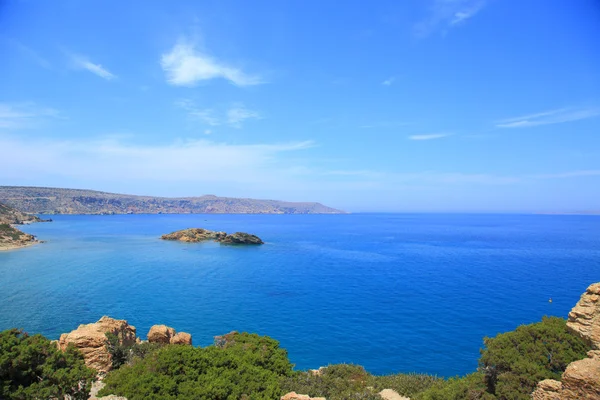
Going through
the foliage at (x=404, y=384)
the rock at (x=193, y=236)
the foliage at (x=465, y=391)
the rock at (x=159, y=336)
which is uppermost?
the foliage at (x=465, y=391)

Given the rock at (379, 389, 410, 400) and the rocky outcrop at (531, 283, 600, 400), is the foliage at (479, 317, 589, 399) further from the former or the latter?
the rock at (379, 389, 410, 400)

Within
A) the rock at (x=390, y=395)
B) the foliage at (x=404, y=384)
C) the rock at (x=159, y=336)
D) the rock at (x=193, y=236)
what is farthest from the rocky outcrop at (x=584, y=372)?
the rock at (x=193, y=236)

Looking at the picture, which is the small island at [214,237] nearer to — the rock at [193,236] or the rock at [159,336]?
the rock at [193,236]

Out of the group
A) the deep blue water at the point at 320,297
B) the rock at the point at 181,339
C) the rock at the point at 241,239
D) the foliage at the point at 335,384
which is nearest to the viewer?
the foliage at the point at 335,384

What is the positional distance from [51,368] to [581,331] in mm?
18562

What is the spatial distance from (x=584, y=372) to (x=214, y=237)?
312ft

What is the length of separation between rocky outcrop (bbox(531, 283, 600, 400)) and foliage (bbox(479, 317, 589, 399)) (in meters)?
0.46

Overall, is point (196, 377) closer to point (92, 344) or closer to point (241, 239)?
point (92, 344)

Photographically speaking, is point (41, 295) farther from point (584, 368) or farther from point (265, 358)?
point (584, 368)

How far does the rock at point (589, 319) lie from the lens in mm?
12039

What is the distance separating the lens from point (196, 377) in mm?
12375

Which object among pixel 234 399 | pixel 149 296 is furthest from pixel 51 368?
pixel 149 296

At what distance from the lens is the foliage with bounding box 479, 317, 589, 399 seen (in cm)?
1121

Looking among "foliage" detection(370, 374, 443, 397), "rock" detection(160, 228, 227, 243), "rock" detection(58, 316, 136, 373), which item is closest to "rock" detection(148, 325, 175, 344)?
"rock" detection(58, 316, 136, 373)
